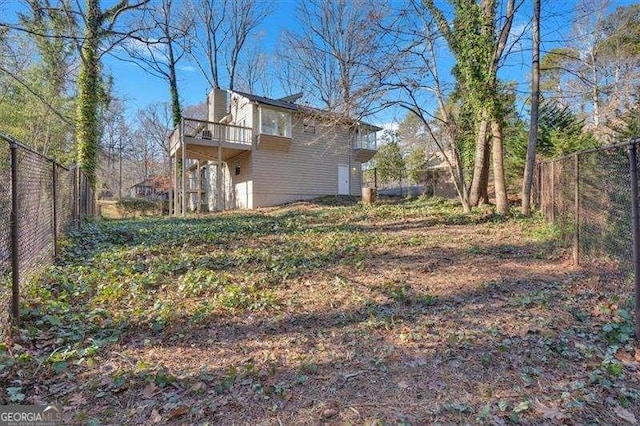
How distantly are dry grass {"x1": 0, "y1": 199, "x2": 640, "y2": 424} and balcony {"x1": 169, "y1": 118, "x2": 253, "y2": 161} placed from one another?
35.9 ft

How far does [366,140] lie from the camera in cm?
2047

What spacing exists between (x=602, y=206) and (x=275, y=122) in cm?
1481

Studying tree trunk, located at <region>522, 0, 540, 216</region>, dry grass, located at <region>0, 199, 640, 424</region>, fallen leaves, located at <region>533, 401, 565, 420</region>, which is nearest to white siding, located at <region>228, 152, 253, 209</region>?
dry grass, located at <region>0, 199, 640, 424</region>

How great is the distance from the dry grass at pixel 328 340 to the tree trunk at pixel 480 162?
5823 millimetres

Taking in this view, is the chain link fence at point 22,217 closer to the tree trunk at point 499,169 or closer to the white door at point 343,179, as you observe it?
the tree trunk at point 499,169

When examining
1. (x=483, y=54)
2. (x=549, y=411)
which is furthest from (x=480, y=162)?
(x=549, y=411)

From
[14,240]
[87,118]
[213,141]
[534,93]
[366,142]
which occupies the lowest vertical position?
[14,240]

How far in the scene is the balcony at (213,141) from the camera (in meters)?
15.8

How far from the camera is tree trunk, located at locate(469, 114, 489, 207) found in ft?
34.1

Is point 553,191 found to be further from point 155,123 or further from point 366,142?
point 155,123

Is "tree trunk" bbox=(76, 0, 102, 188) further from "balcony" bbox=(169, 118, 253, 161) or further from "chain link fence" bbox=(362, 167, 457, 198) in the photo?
"chain link fence" bbox=(362, 167, 457, 198)

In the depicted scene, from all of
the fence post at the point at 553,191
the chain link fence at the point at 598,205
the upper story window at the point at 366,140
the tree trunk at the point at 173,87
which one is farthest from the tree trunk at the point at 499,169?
the tree trunk at the point at 173,87

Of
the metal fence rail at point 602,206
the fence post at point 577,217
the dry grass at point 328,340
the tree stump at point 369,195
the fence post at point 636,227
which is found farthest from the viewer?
the tree stump at point 369,195

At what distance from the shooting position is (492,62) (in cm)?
957
